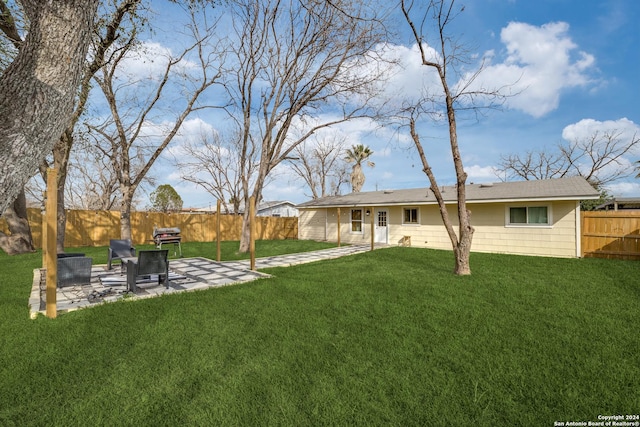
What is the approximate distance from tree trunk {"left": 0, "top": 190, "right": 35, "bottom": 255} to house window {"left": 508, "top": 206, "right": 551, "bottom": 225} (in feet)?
63.0

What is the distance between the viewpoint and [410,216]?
14.9 m

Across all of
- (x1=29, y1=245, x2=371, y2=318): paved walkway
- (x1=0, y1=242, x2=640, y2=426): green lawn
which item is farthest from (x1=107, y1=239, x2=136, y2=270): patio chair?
(x1=0, y1=242, x2=640, y2=426): green lawn

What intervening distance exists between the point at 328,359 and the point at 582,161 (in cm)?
2848

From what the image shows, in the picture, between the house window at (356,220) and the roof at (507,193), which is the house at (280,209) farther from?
the roof at (507,193)

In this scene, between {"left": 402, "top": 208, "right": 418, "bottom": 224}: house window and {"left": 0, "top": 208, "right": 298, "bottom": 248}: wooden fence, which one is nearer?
{"left": 0, "top": 208, "right": 298, "bottom": 248}: wooden fence

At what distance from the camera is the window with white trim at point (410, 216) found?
14.7m

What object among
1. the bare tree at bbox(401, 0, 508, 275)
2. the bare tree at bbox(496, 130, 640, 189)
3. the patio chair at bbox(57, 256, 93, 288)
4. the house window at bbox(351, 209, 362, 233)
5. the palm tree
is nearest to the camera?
the patio chair at bbox(57, 256, 93, 288)

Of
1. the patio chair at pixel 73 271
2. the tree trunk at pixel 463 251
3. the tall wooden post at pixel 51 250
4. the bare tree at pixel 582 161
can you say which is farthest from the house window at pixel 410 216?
the bare tree at pixel 582 161

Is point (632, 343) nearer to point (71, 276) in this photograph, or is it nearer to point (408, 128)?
point (408, 128)

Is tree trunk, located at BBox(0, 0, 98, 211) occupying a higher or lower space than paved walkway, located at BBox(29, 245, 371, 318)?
higher

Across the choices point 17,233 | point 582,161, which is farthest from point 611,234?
point 17,233

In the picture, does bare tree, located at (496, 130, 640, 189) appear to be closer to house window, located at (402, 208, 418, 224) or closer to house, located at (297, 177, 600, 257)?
house, located at (297, 177, 600, 257)

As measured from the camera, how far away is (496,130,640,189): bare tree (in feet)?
66.2

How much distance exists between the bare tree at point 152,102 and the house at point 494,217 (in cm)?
897
